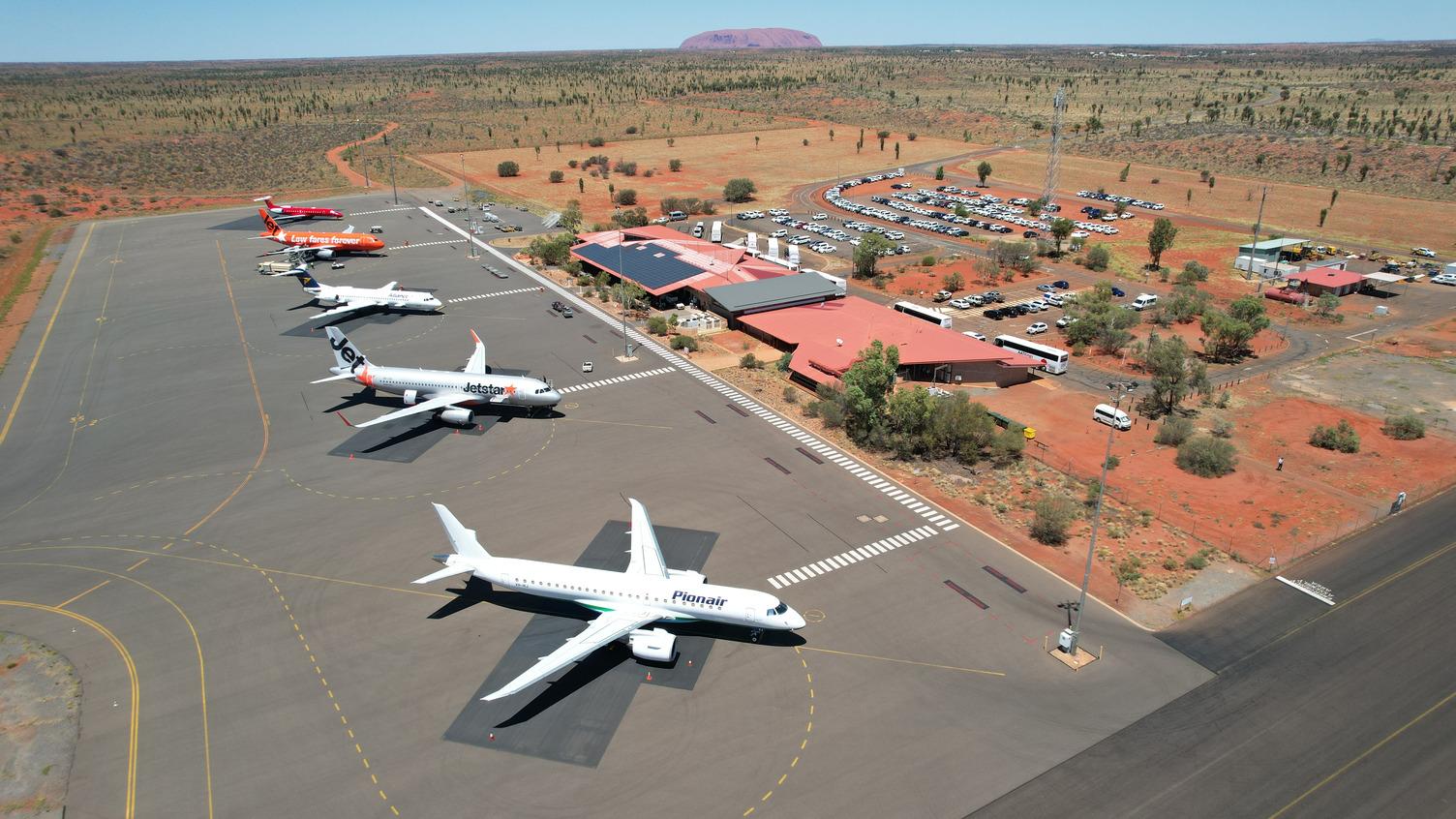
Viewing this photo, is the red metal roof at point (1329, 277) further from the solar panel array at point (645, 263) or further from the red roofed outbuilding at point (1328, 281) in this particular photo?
the solar panel array at point (645, 263)

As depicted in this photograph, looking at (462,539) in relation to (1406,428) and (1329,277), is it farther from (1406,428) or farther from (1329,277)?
(1329,277)

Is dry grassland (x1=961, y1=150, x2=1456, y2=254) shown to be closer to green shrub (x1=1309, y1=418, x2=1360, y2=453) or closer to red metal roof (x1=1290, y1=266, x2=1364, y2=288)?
red metal roof (x1=1290, y1=266, x2=1364, y2=288)

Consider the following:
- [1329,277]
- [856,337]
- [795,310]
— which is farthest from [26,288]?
[1329,277]

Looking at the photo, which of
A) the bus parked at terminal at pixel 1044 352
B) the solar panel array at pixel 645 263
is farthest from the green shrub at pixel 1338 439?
the solar panel array at pixel 645 263

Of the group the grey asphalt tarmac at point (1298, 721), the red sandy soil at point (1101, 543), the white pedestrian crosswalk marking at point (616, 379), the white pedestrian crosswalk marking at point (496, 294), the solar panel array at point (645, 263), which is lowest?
the grey asphalt tarmac at point (1298, 721)

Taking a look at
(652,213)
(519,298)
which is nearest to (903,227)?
(652,213)
